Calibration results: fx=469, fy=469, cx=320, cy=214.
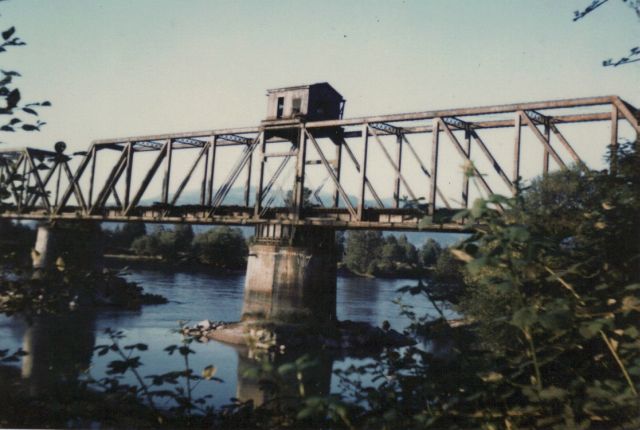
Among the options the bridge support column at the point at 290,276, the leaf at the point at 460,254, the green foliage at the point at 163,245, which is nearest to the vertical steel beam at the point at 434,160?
the bridge support column at the point at 290,276

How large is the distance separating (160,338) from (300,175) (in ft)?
40.9

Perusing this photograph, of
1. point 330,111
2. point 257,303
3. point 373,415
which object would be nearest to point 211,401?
point 257,303

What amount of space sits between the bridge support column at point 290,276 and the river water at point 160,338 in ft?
11.6

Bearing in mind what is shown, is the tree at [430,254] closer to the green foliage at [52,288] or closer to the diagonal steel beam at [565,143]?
the diagonal steel beam at [565,143]

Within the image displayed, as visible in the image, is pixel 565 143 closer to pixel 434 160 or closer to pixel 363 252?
pixel 434 160

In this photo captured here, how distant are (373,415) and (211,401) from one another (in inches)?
551

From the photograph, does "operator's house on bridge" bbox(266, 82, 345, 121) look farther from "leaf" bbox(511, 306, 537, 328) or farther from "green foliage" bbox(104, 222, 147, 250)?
"green foliage" bbox(104, 222, 147, 250)

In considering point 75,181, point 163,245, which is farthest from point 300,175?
point 163,245

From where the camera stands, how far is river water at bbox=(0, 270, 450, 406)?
56.1 feet

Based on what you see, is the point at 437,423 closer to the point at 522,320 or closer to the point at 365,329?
the point at 522,320

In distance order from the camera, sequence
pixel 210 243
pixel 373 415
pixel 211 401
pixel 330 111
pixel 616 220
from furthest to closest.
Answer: pixel 210 243 → pixel 330 111 → pixel 211 401 → pixel 616 220 → pixel 373 415

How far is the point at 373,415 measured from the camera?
11.4 ft

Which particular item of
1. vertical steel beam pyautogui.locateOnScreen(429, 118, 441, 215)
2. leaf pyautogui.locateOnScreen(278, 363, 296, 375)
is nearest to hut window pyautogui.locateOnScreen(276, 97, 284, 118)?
vertical steel beam pyautogui.locateOnScreen(429, 118, 441, 215)

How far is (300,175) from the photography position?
91.9 ft
